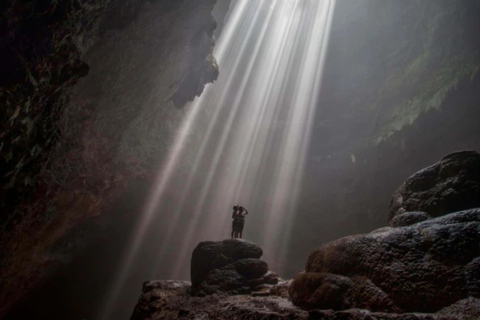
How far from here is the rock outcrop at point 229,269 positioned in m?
8.25

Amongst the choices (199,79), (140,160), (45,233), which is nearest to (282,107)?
(199,79)

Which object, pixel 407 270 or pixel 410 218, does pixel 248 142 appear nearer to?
pixel 410 218

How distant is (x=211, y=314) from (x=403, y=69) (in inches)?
1084

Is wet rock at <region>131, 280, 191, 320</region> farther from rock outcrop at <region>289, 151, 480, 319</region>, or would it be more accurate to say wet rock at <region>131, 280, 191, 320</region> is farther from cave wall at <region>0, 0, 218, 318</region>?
cave wall at <region>0, 0, 218, 318</region>

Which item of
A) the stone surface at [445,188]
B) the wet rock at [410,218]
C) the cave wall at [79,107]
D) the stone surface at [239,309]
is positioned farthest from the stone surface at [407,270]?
the cave wall at [79,107]

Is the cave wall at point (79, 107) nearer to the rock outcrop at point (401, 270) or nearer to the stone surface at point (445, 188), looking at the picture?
the rock outcrop at point (401, 270)

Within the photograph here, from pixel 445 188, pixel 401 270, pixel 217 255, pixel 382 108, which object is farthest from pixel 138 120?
pixel 382 108

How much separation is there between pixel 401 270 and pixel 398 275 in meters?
0.11

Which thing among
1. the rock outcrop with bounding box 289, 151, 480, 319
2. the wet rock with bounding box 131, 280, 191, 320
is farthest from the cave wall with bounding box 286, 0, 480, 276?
the rock outcrop with bounding box 289, 151, 480, 319

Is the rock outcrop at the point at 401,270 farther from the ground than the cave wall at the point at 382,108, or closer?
closer

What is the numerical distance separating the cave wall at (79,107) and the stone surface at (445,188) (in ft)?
36.9

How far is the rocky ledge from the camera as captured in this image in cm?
374

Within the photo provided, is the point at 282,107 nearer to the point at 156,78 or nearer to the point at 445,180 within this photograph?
the point at 156,78

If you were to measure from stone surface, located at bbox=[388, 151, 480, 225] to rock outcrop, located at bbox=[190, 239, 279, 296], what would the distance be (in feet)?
14.7
